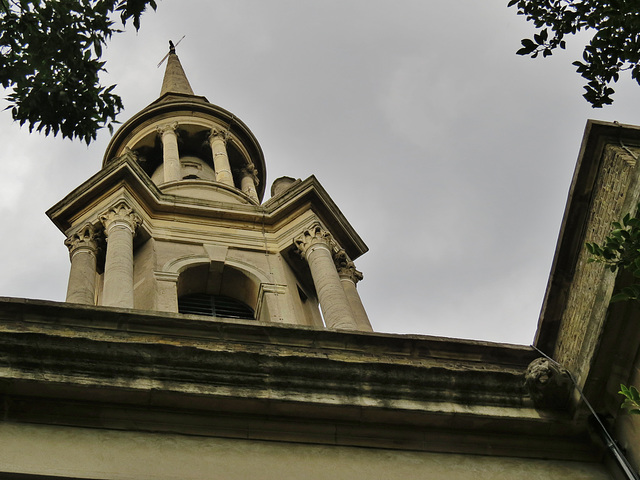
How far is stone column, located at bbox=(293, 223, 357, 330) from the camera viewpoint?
62.8 ft

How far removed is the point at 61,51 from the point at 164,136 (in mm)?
18215

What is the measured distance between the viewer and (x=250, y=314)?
2142 centimetres

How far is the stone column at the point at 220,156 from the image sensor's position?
91.1 ft

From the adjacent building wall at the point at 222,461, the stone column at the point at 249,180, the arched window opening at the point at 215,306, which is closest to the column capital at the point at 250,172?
the stone column at the point at 249,180

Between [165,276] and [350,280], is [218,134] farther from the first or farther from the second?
[165,276]

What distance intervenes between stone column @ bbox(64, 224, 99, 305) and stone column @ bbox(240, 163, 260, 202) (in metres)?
7.83

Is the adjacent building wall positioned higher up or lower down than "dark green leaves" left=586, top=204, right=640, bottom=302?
lower down

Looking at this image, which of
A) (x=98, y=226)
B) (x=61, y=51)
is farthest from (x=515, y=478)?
(x=98, y=226)

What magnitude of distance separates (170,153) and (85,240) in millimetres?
7734

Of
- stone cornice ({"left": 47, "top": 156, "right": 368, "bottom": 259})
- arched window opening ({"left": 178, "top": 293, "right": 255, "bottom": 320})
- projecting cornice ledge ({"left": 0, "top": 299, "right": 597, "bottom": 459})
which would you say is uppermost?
stone cornice ({"left": 47, "top": 156, "right": 368, "bottom": 259})

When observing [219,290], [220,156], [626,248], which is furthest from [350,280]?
[626,248]

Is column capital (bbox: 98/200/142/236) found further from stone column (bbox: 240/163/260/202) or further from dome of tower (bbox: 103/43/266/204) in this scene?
stone column (bbox: 240/163/260/202)

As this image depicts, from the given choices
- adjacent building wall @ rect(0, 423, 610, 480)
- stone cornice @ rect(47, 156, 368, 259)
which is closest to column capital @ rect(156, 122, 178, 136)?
stone cornice @ rect(47, 156, 368, 259)

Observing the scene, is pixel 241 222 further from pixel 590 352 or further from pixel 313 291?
pixel 590 352
